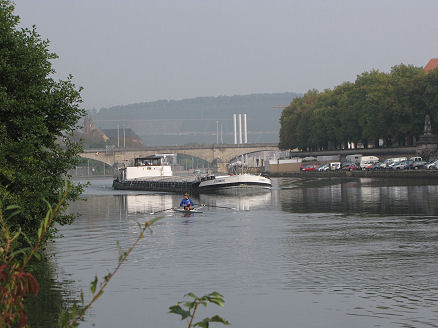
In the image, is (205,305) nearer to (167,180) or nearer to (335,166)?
(167,180)

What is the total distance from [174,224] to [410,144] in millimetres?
102290

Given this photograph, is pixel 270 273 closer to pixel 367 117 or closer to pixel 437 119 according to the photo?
pixel 437 119

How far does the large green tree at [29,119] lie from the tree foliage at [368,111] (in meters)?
94.2

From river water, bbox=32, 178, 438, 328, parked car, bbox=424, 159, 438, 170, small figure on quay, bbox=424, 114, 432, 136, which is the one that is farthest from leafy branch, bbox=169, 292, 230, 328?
small figure on quay, bbox=424, 114, 432, 136

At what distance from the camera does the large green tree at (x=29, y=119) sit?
25422 mm

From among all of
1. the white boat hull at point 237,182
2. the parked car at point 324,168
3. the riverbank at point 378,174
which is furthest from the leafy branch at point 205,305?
the parked car at point 324,168

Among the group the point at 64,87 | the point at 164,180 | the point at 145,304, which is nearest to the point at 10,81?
the point at 64,87

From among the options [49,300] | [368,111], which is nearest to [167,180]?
[368,111]

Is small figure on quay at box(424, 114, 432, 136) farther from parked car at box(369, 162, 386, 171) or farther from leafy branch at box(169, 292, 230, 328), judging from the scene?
leafy branch at box(169, 292, 230, 328)

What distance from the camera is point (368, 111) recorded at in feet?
438

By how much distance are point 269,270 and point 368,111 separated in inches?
4413

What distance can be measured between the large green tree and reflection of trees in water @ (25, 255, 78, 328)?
2551 mm

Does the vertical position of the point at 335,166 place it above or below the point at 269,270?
above

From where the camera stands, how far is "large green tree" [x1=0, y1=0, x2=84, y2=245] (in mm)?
25422
